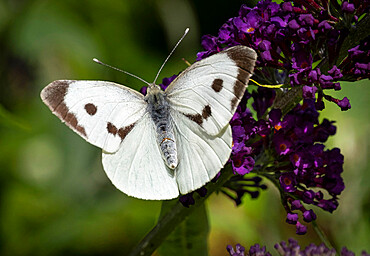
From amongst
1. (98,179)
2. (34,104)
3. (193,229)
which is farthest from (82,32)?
(193,229)

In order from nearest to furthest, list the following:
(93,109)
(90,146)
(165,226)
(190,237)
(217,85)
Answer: (217,85) → (93,109) → (165,226) → (190,237) → (90,146)

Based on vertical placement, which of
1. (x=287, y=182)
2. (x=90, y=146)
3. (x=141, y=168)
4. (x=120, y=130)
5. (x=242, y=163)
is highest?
(x=120, y=130)

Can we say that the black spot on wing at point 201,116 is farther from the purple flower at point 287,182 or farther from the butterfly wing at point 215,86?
the purple flower at point 287,182

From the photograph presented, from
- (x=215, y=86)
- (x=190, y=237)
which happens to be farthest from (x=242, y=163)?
(x=190, y=237)

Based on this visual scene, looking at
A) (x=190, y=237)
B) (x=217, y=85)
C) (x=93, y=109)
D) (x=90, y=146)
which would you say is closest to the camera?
(x=217, y=85)

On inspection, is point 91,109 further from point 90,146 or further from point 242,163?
point 90,146

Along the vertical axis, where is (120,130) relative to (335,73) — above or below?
above

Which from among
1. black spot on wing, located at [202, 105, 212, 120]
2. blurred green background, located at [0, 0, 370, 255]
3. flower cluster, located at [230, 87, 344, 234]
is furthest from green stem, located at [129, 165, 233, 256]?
blurred green background, located at [0, 0, 370, 255]
